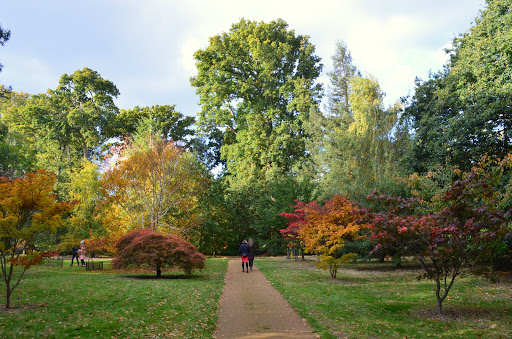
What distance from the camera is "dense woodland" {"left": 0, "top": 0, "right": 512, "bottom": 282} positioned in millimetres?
13148

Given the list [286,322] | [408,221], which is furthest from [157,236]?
[408,221]

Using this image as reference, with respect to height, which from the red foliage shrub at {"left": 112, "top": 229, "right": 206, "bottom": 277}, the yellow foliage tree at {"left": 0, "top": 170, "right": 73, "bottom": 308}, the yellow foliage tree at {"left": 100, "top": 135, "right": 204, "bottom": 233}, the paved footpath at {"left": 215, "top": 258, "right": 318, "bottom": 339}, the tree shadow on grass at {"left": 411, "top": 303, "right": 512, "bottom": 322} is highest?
the yellow foliage tree at {"left": 100, "top": 135, "right": 204, "bottom": 233}

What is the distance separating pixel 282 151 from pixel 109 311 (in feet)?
83.6

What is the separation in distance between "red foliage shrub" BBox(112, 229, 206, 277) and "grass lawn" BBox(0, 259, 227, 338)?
1964 mm

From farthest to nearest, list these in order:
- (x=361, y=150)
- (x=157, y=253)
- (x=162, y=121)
→ (x=162, y=121), (x=361, y=150), (x=157, y=253)

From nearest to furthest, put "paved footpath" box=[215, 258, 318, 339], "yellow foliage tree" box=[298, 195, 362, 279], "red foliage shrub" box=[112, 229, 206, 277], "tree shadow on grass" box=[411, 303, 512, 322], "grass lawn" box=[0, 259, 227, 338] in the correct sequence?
1. "grass lawn" box=[0, 259, 227, 338]
2. "paved footpath" box=[215, 258, 318, 339]
3. "tree shadow on grass" box=[411, 303, 512, 322]
4. "yellow foliage tree" box=[298, 195, 362, 279]
5. "red foliage shrub" box=[112, 229, 206, 277]

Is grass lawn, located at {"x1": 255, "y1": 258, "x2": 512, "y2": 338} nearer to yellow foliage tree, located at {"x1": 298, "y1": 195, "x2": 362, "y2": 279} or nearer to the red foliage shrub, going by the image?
yellow foliage tree, located at {"x1": 298, "y1": 195, "x2": 362, "y2": 279}

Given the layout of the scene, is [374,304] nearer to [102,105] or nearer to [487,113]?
[487,113]

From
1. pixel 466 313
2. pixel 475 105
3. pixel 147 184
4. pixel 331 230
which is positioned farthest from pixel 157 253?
pixel 475 105

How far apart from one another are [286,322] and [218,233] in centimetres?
2350

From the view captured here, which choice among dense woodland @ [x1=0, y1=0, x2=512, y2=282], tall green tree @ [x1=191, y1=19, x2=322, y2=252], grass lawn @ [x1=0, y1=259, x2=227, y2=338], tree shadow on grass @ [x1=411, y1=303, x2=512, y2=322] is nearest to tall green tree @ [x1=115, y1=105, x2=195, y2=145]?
dense woodland @ [x1=0, y1=0, x2=512, y2=282]

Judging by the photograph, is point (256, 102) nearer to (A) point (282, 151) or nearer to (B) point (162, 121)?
(A) point (282, 151)

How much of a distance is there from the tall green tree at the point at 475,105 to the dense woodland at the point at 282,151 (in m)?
0.06

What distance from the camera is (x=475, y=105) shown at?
1439 cm
